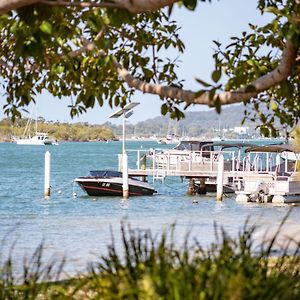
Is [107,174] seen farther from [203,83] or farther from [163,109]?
[203,83]

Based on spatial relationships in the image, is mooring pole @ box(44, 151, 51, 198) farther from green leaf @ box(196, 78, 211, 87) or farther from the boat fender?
green leaf @ box(196, 78, 211, 87)

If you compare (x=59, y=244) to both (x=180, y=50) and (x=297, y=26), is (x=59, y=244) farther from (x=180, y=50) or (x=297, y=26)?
(x=297, y=26)

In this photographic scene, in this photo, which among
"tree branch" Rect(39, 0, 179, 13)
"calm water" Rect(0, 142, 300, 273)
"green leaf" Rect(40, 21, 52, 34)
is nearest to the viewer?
"green leaf" Rect(40, 21, 52, 34)

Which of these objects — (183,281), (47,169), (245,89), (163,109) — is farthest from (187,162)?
(183,281)

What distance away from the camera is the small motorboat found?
4728 cm

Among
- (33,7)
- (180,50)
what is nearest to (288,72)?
(33,7)

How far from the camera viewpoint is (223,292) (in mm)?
6176

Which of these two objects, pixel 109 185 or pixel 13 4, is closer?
pixel 13 4

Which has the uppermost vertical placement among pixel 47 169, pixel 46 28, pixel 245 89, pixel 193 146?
pixel 46 28

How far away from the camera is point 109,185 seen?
155 feet

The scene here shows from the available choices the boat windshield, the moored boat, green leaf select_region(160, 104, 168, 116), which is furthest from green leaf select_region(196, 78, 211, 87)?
the boat windshield

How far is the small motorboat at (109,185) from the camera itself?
47.3 metres

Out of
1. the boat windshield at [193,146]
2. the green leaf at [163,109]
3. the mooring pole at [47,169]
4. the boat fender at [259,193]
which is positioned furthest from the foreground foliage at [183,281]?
the boat windshield at [193,146]

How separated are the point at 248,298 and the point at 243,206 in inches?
1432
